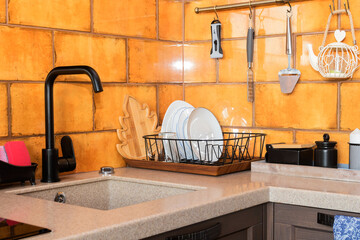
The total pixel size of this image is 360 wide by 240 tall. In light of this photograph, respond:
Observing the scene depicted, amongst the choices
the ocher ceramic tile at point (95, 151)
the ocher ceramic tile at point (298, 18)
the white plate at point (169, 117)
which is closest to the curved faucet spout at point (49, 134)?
the ocher ceramic tile at point (95, 151)

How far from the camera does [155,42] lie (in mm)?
2174

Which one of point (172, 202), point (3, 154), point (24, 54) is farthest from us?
point (24, 54)

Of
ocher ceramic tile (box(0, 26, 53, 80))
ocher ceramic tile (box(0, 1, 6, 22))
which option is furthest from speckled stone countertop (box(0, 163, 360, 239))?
ocher ceramic tile (box(0, 1, 6, 22))

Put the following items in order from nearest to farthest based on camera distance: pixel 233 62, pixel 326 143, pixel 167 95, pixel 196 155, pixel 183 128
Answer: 1. pixel 326 143
2. pixel 196 155
3. pixel 183 128
4. pixel 233 62
5. pixel 167 95

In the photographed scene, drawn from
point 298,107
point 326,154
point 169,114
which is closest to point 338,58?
point 298,107

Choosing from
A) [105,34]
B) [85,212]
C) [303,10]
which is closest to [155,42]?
[105,34]

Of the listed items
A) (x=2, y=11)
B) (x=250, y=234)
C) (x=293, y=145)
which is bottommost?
(x=250, y=234)

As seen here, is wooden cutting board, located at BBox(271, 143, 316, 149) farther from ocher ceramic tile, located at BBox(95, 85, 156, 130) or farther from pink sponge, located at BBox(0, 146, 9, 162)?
pink sponge, located at BBox(0, 146, 9, 162)

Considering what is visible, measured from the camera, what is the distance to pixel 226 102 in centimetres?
215

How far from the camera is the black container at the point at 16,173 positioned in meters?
1.49

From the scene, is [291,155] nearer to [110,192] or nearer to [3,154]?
[110,192]

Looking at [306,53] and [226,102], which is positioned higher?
[306,53]

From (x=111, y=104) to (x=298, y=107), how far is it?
725 millimetres

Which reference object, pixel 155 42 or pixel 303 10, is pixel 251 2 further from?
pixel 155 42
